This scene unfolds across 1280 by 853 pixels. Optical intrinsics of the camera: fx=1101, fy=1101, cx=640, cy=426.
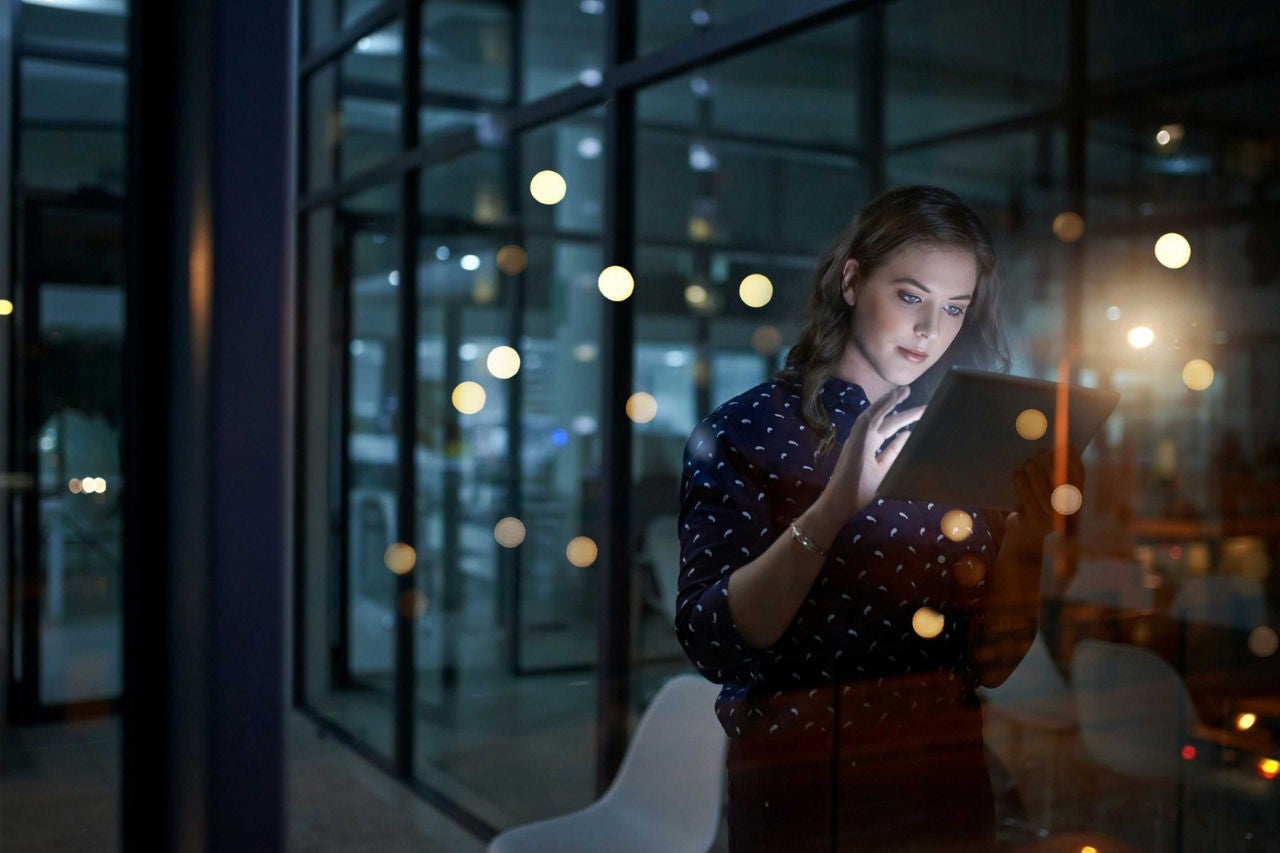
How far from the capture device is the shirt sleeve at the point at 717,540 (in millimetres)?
1730

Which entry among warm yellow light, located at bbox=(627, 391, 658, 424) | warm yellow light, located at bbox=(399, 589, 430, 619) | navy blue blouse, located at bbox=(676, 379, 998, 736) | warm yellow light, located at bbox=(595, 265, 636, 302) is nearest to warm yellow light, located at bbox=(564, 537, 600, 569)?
warm yellow light, located at bbox=(399, 589, 430, 619)

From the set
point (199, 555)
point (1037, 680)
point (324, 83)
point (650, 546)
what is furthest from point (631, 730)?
point (324, 83)

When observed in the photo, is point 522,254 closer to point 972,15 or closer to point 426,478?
point 426,478

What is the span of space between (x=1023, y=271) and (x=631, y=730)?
2170 mm

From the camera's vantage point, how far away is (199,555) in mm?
1487

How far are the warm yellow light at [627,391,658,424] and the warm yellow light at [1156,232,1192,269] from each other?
1529mm

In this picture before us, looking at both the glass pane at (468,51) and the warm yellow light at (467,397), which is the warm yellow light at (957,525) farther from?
the glass pane at (468,51)

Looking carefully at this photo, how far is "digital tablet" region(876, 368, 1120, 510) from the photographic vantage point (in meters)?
1.52

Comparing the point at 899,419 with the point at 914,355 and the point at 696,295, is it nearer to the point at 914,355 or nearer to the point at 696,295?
the point at 914,355

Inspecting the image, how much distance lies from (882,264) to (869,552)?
1.50 feet

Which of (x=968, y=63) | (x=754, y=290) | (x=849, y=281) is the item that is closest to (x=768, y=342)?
(x=849, y=281)

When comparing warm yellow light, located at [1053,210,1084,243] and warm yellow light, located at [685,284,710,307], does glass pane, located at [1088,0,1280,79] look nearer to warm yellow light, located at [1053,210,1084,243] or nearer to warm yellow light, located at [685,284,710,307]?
warm yellow light, located at [1053,210,1084,243]

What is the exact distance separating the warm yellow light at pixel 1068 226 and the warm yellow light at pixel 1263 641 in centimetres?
107

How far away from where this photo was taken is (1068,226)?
9.38ft
